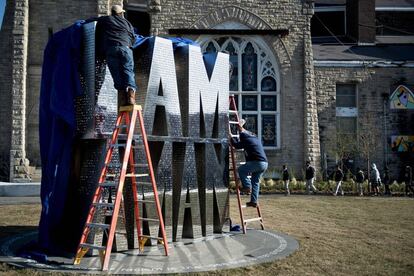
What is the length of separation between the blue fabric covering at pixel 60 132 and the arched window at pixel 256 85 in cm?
1938

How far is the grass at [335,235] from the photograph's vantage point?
6.29 m

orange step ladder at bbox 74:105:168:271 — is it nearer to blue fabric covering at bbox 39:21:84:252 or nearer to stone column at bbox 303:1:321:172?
blue fabric covering at bbox 39:21:84:252

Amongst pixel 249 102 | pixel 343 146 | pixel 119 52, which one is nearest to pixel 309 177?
pixel 343 146

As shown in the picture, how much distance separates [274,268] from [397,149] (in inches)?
950

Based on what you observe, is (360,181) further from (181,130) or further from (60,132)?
(60,132)

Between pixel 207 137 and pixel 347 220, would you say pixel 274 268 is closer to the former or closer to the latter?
pixel 207 137

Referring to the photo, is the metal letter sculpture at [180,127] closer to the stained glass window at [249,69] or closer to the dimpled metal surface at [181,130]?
the dimpled metal surface at [181,130]

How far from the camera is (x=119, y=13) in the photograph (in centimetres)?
695

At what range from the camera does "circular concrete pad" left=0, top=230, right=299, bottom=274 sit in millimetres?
6078

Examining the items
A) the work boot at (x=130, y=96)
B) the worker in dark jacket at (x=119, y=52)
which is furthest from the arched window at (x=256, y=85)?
the work boot at (x=130, y=96)

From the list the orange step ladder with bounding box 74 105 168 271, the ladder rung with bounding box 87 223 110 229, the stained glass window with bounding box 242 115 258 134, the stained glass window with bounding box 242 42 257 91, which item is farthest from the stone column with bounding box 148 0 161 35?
the ladder rung with bounding box 87 223 110 229

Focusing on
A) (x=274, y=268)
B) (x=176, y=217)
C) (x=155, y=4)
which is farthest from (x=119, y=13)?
(x=155, y=4)

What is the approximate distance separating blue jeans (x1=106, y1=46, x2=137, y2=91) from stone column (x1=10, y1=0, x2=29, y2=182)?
18580 mm

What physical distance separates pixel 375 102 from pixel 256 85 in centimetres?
768
